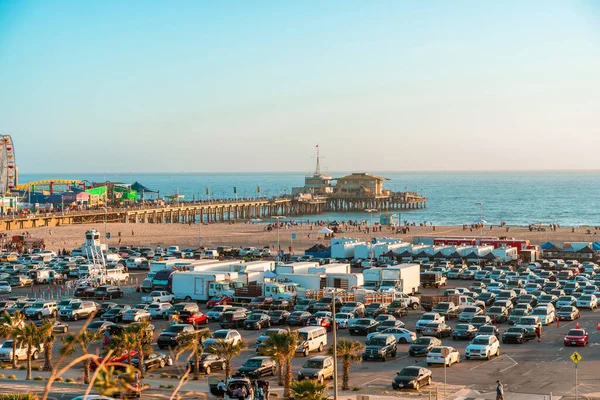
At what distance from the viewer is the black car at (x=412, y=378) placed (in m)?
24.0

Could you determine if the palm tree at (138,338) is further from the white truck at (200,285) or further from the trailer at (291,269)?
the trailer at (291,269)

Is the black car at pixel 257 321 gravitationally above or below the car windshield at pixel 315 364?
below

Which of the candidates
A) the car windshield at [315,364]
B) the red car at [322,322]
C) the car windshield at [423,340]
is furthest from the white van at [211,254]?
the car windshield at [315,364]

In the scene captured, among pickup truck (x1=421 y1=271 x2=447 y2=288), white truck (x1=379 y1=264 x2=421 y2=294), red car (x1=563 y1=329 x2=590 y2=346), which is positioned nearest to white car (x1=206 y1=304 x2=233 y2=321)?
white truck (x1=379 y1=264 x2=421 y2=294)

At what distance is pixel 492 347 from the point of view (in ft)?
95.7

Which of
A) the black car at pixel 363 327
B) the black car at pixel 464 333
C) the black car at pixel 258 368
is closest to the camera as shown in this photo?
the black car at pixel 258 368

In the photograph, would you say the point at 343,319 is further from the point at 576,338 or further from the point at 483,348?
the point at 576,338

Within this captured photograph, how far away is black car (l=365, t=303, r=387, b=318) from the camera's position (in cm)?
3831

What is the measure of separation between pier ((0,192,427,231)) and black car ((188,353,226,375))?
196 feet

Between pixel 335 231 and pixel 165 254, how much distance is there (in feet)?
85.6

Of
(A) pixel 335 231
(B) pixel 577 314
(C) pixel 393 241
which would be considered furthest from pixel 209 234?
(B) pixel 577 314

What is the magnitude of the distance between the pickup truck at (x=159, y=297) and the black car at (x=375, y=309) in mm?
10044

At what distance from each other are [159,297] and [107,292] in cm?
417

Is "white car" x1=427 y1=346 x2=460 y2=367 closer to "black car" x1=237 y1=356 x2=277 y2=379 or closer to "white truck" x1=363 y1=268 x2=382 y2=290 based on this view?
"black car" x1=237 y1=356 x2=277 y2=379
